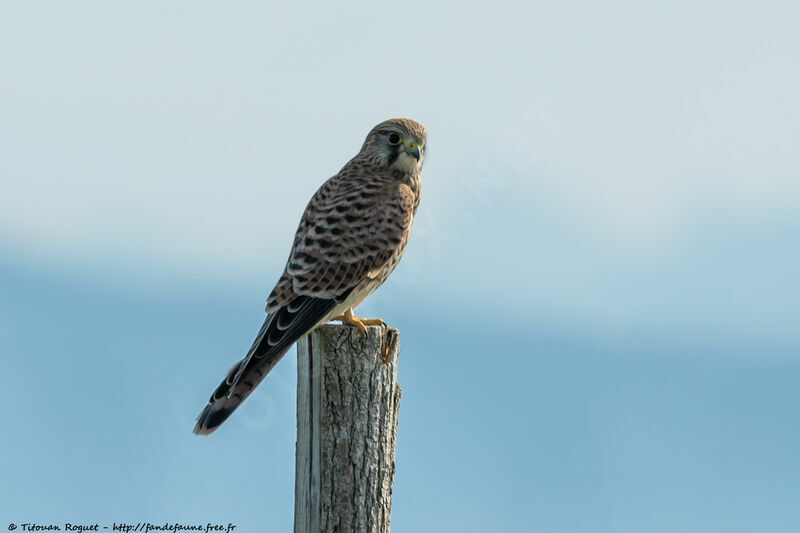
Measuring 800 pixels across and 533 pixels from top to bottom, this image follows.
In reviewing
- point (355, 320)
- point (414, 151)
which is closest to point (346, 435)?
point (355, 320)

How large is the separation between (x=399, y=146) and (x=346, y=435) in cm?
221

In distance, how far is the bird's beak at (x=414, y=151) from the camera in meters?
5.48

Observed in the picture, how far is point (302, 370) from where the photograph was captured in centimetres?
425

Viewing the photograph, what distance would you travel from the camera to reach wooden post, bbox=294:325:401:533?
13.0ft

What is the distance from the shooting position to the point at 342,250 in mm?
4719

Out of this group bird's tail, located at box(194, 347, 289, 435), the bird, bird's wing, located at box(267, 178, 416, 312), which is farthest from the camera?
bird's wing, located at box(267, 178, 416, 312)

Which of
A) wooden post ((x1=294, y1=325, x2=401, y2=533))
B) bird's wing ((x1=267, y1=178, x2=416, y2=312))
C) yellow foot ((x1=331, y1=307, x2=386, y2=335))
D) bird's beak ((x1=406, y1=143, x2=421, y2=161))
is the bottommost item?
wooden post ((x1=294, y1=325, x2=401, y2=533))

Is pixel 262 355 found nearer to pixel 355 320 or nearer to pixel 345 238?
pixel 355 320

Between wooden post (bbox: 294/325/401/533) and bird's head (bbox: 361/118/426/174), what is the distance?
63.0 inches

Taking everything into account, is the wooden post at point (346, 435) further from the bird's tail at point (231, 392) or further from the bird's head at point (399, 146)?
the bird's head at point (399, 146)

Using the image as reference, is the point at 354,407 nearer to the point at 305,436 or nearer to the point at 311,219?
the point at 305,436

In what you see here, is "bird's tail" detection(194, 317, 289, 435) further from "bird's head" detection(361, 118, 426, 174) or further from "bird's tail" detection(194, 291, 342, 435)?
"bird's head" detection(361, 118, 426, 174)

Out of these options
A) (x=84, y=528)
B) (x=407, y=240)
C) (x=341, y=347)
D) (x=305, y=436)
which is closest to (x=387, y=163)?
(x=407, y=240)

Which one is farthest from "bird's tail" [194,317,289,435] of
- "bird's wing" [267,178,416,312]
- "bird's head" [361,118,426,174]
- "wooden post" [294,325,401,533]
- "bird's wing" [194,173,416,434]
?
"bird's head" [361,118,426,174]
